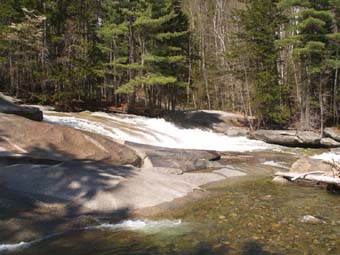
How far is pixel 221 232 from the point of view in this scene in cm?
693

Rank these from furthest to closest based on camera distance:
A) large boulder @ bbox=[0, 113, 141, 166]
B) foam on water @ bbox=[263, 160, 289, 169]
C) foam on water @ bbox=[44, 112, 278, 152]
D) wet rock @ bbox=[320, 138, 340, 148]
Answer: wet rock @ bbox=[320, 138, 340, 148]
foam on water @ bbox=[44, 112, 278, 152]
foam on water @ bbox=[263, 160, 289, 169]
large boulder @ bbox=[0, 113, 141, 166]

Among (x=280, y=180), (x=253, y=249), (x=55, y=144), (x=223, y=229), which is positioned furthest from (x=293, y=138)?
(x=253, y=249)

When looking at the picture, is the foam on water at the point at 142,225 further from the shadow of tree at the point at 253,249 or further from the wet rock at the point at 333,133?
the wet rock at the point at 333,133

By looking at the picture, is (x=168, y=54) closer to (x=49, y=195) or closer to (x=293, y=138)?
(x=293, y=138)

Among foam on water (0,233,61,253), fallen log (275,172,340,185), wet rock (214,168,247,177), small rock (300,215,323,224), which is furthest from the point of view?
wet rock (214,168,247,177)

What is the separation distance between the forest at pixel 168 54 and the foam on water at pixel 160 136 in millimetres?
4297

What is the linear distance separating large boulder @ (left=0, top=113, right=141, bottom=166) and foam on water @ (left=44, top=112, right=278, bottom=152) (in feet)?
17.8

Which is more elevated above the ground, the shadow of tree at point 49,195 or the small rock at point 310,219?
the shadow of tree at point 49,195

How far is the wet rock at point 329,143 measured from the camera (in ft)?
74.4

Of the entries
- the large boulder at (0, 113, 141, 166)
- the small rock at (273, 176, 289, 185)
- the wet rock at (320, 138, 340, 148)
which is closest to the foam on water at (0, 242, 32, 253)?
the large boulder at (0, 113, 141, 166)

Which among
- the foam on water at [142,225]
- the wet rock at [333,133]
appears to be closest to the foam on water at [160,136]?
the wet rock at [333,133]

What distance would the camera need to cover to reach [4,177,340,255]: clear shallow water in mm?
6105

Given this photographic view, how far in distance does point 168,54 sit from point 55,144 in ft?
71.5

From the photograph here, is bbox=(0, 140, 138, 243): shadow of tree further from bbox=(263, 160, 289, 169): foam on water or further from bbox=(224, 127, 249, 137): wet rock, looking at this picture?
bbox=(224, 127, 249, 137): wet rock
